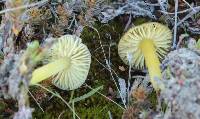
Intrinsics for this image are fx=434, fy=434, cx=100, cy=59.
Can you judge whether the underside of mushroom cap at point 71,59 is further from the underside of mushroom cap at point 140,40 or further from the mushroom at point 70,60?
the underside of mushroom cap at point 140,40

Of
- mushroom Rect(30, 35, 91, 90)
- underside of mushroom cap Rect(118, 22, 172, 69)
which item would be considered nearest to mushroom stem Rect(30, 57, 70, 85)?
mushroom Rect(30, 35, 91, 90)

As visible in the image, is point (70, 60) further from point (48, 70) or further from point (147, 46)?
point (147, 46)

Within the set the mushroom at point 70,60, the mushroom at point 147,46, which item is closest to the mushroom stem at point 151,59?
the mushroom at point 147,46

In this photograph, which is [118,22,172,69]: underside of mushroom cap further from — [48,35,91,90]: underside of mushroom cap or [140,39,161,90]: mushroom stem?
[48,35,91,90]: underside of mushroom cap

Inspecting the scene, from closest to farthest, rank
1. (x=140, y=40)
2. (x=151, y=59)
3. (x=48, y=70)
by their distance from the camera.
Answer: (x=48, y=70)
(x=151, y=59)
(x=140, y=40)

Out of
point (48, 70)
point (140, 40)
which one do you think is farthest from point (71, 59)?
point (140, 40)

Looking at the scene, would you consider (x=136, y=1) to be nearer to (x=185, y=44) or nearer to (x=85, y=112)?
(x=185, y=44)
